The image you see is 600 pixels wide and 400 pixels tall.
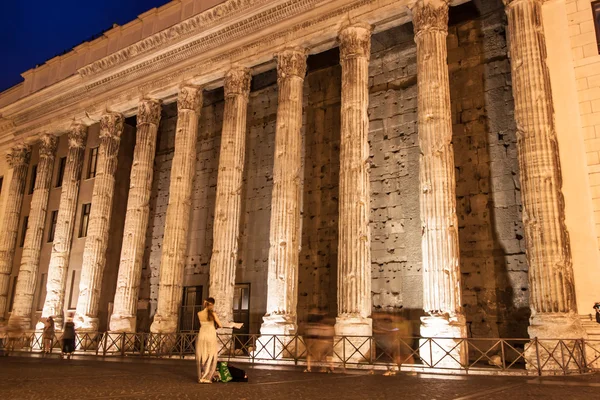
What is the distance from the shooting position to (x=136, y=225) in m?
18.2

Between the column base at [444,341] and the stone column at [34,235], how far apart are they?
56.0 feet

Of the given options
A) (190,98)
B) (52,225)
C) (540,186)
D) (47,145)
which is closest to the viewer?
(540,186)

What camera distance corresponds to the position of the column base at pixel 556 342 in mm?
9961

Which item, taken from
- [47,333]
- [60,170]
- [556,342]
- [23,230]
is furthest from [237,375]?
[23,230]

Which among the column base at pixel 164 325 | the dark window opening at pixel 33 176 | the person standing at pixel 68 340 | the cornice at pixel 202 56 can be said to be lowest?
the person standing at pixel 68 340

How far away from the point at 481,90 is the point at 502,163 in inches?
98.4

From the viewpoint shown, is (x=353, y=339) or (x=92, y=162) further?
(x=92, y=162)

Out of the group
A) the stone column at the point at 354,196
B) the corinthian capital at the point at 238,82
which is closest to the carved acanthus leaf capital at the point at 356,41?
the stone column at the point at 354,196

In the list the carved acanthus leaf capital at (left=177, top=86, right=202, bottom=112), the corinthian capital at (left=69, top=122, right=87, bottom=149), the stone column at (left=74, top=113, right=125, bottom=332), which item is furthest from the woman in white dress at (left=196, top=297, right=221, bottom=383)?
the corinthian capital at (left=69, top=122, right=87, bottom=149)

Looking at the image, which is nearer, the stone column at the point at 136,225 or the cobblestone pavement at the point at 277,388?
the cobblestone pavement at the point at 277,388

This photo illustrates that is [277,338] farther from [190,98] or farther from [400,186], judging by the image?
[190,98]

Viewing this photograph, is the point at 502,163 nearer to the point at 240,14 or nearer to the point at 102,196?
the point at 240,14

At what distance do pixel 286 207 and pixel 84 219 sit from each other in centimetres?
1171

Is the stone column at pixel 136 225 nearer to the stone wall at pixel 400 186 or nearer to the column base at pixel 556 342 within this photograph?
the stone wall at pixel 400 186
